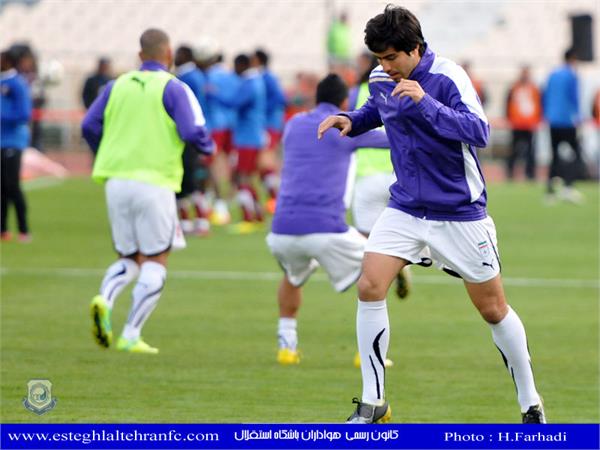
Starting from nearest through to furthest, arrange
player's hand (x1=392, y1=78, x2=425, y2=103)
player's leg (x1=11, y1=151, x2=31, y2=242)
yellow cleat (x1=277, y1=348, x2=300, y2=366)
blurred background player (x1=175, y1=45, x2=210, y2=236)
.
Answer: player's hand (x1=392, y1=78, x2=425, y2=103) < yellow cleat (x1=277, y1=348, x2=300, y2=366) < player's leg (x1=11, y1=151, x2=31, y2=242) < blurred background player (x1=175, y1=45, x2=210, y2=236)

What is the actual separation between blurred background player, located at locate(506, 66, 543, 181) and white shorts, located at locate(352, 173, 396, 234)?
1902 centimetres

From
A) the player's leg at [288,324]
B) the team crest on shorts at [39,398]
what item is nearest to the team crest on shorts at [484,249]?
the team crest on shorts at [39,398]

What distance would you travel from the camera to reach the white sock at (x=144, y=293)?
401 inches

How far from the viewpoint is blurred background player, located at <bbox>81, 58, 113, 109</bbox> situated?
27141 mm

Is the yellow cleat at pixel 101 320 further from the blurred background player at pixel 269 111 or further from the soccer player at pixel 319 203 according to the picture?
the blurred background player at pixel 269 111

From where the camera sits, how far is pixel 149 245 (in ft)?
33.7

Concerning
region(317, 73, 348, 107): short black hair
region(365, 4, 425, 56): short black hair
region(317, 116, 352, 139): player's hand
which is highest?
region(365, 4, 425, 56): short black hair

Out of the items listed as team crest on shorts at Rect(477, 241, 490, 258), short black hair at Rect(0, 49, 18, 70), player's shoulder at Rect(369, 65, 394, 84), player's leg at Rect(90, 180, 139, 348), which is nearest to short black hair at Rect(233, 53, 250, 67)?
short black hair at Rect(0, 49, 18, 70)

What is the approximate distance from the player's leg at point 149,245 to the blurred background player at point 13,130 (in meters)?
7.67

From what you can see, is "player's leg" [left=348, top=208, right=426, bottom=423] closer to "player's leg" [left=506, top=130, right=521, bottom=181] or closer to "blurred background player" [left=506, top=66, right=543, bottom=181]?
"blurred background player" [left=506, top=66, right=543, bottom=181]

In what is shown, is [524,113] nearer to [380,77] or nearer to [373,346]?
[380,77]

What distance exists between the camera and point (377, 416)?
7.41 m

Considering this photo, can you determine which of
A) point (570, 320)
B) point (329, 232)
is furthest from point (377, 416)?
point (570, 320)

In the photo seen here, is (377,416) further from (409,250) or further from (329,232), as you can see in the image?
(329,232)
